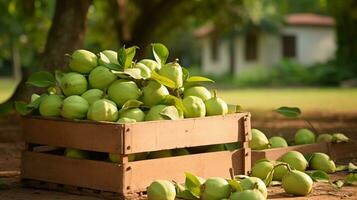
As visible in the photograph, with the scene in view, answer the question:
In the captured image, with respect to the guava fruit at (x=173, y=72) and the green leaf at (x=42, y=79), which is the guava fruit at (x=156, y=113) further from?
the green leaf at (x=42, y=79)

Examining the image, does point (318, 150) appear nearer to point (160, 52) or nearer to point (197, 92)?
point (197, 92)

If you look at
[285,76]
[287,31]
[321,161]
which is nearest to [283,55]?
[287,31]

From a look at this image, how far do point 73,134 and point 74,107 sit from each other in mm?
224

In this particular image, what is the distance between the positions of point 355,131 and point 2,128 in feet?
20.3

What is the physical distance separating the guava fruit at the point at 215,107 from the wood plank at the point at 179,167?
357mm

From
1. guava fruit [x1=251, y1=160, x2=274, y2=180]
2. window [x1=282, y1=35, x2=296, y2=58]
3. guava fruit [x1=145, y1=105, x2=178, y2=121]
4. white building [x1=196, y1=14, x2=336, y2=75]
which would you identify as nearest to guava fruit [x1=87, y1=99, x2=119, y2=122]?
guava fruit [x1=145, y1=105, x2=178, y2=121]

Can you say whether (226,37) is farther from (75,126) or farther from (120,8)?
(75,126)

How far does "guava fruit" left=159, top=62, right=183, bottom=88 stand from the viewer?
533 centimetres

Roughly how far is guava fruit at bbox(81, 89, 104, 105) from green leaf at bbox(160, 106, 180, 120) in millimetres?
608

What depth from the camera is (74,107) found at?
5148mm

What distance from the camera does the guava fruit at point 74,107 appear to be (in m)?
5.15

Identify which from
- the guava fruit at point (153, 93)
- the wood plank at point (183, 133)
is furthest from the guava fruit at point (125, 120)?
the guava fruit at point (153, 93)

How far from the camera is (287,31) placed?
51219 millimetres

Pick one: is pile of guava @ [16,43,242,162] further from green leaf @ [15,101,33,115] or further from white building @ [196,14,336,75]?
white building @ [196,14,336,75]
